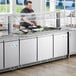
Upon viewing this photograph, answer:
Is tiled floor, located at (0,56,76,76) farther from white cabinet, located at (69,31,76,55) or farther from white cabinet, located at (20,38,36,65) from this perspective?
white cabinet, located at (69,31,76,55)

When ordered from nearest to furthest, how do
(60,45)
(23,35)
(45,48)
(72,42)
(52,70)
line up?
1. (52,70)
2. (23,35)
3. (45,48)
4. (60,45)
5. (72,42)

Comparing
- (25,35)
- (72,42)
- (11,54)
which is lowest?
(11,54)

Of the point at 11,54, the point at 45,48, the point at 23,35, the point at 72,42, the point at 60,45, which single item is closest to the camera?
the point at 11,54

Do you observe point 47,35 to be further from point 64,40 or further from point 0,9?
point 0,9

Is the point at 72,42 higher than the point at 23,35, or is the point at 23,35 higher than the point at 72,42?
the point at 23,35

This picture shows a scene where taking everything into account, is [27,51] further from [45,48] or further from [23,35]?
[45,48]

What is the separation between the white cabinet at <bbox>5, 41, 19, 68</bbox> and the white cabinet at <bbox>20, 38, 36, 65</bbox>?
0.13 m

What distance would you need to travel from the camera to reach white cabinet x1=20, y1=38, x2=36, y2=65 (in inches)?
213

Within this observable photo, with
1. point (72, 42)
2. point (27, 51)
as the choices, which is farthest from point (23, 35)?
point (72, 42)

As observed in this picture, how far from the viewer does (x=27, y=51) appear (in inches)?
216

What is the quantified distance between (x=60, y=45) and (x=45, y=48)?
1.69 feet

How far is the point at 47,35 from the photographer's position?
5871 millimetres

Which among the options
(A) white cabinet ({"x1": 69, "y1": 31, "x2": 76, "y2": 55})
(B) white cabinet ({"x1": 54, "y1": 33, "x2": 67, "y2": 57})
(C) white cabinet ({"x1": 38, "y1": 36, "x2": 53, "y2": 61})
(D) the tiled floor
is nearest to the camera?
(D) the tiled floor

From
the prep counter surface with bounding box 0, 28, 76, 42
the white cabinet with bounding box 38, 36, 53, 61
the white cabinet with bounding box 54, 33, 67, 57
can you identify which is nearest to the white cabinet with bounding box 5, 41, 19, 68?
the prep counter surface with bounding box 0, 28, 76, 42
